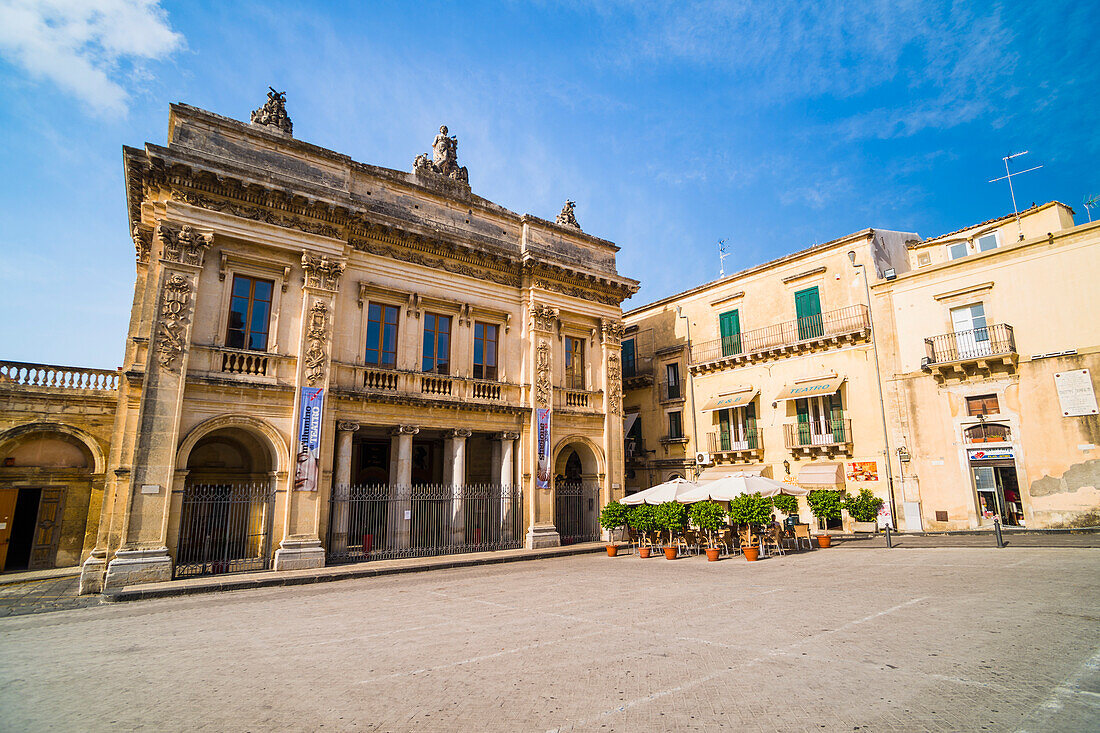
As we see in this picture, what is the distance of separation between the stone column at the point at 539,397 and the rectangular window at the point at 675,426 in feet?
32.7

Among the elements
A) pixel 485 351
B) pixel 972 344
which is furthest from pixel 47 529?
pixel 972 344

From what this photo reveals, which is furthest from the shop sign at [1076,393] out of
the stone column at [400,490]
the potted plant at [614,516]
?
the stone column at [400,490]

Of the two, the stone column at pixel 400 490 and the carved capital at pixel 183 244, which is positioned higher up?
the carved capital at pixel 183 244

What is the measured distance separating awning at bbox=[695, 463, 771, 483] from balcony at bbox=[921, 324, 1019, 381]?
25.2 ft

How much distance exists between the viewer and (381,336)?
19.1 m

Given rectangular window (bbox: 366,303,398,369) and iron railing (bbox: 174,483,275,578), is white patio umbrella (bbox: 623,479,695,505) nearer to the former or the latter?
rectangular window (bbox: 366,303,398,369)

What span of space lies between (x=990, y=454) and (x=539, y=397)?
16366 millimetres

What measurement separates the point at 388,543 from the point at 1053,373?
2292cm

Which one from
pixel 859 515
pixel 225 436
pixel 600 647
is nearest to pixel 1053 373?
pixel 859 515

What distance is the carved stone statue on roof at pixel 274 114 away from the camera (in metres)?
17.6

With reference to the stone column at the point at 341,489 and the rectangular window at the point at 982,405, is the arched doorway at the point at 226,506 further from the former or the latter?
the rectangular window at the point at 982,405

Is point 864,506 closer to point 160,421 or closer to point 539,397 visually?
point 539,397

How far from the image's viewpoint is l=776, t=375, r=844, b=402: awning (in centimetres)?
2319

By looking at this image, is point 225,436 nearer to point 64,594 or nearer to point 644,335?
point 64,594
